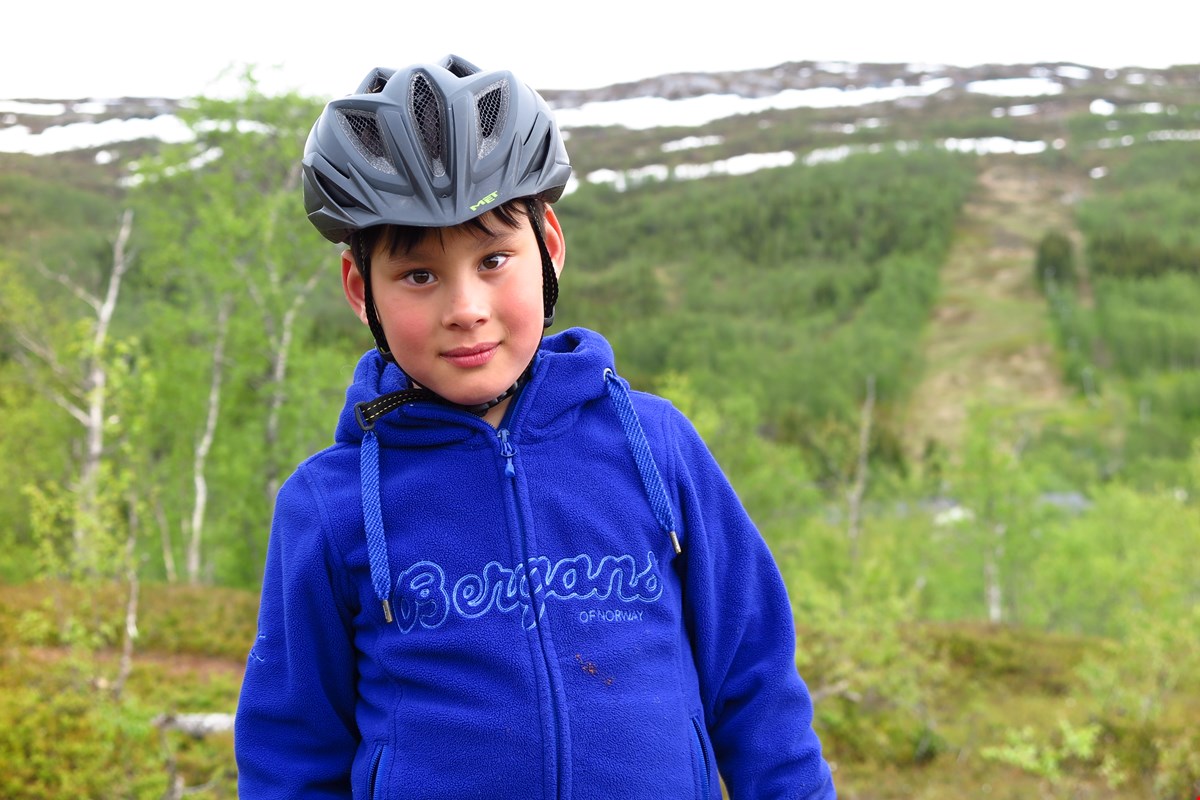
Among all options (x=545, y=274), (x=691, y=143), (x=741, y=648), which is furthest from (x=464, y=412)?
(x=691, y=143)

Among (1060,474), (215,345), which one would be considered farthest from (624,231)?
(215,345)

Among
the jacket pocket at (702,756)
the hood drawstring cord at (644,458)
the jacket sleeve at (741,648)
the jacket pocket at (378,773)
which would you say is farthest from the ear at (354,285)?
the jacket pocket at (702,756)

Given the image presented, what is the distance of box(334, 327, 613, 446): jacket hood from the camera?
6.69 ft

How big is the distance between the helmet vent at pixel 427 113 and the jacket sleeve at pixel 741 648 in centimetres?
80

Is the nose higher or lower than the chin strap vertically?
higher

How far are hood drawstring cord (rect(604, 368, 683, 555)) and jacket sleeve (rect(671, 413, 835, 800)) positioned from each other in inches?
2.7

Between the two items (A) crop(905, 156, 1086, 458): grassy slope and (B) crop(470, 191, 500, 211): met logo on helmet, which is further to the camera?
(A) crop(905, 156, 1086, 458): grassy slope

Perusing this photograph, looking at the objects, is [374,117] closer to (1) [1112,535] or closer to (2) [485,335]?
(2) [485,335]

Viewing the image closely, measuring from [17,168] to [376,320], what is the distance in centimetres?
15104

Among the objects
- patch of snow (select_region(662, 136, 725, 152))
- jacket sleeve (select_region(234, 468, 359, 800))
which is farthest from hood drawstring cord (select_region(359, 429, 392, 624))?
patch of snow (select_region(662, 136, 725, 152))

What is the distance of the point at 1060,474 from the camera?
219 feet

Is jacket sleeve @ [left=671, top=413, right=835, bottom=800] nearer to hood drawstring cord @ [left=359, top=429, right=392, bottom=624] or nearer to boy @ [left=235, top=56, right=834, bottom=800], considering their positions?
boy @ [left=235, top=56, right=834, bottom=800]

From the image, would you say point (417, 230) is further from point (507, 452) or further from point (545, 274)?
point (507, 452)

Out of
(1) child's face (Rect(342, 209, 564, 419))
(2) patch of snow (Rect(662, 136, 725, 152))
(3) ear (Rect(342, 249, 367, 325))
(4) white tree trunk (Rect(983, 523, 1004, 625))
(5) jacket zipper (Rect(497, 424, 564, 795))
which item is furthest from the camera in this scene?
(2) patch of snow (Rect(662, 136, 725, 152))
